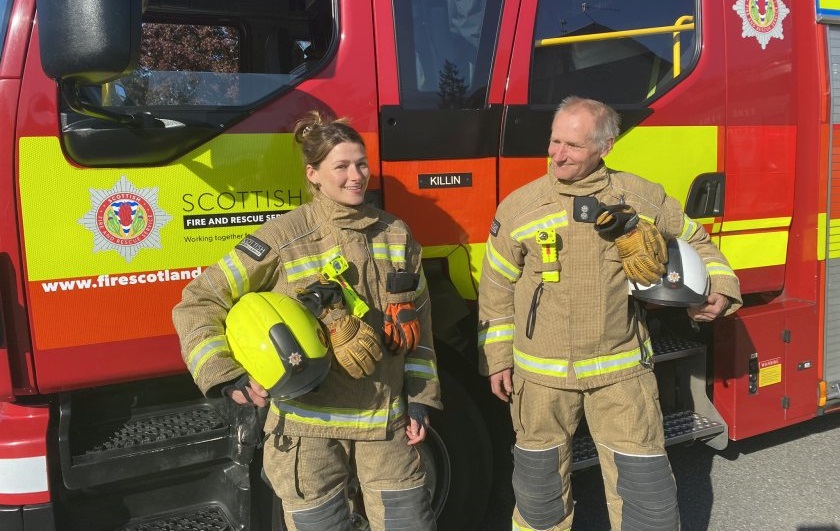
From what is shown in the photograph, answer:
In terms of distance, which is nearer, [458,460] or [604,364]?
[604,364]

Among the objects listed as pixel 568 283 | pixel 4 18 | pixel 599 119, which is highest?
pixel 4 18

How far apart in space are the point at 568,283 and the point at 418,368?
559 mm

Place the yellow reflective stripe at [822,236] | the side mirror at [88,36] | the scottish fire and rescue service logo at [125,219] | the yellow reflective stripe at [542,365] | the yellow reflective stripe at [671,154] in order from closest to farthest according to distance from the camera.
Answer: the side mirror at [88,36], the scottish fire and rescue service logo at [125,219], the yellow reflective stripe at [542,365], the yellow reflective stripe at [671,154], the yellow reflective stripe at [822,236]

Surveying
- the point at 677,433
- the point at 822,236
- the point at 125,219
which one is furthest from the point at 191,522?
the point at 822,236

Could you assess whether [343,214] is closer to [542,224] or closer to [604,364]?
[542,224]

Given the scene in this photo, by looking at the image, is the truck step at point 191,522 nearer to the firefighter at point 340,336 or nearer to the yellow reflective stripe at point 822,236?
the firefighter at point 340,336

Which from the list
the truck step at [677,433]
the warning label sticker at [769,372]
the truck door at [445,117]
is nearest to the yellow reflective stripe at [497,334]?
the truck door at [445,117]

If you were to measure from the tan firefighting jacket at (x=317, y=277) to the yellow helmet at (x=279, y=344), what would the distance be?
0.08m

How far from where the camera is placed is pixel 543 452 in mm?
2414

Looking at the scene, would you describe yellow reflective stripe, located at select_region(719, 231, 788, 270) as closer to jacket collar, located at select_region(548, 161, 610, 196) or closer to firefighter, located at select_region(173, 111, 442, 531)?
jacket collar, located at select_region(548, 161, 610, 196)

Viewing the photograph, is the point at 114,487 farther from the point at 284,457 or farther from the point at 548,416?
the point at 548,416

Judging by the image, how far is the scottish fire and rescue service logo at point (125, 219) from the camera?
197 centimetres

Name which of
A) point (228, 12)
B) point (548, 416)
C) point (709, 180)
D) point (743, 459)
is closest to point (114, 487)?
point (548, 416)

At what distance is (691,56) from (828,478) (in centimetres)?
217
